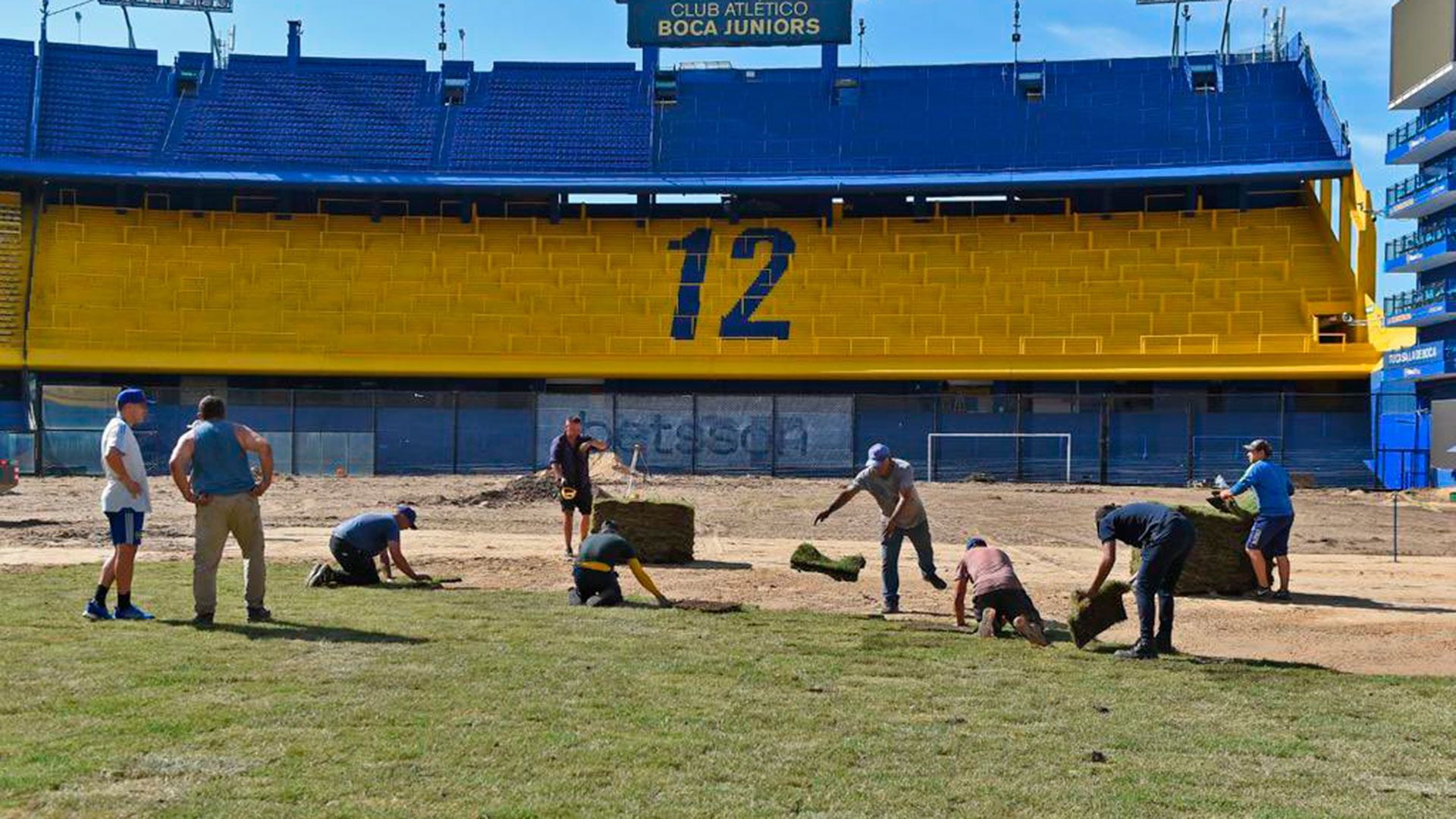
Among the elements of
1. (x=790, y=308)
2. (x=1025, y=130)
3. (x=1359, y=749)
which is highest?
(x=1025, y=130)

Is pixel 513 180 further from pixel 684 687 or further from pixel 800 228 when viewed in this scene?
pixel 684 687

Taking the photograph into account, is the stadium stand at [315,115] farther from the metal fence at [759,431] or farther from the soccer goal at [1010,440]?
the soccer goal at [1010,440]

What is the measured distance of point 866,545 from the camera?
2238cm

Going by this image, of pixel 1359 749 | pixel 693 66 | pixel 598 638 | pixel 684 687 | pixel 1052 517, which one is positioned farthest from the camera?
pixel 693 66

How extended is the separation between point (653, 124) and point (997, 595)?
35.5m

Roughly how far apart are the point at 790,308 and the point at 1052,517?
15.4 metres

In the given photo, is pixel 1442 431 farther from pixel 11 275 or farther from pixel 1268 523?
pixel 11 275

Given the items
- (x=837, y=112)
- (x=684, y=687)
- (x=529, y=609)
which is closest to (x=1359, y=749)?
(x=684, y=687)

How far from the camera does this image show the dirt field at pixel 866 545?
14320mm

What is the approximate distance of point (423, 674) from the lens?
32.0ft

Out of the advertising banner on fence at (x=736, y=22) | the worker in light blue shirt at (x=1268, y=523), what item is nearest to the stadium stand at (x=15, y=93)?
the advertising banner on fence at (x=736, y=22)

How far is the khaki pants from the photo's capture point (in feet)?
38.6

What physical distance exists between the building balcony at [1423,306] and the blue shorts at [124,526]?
35.8 metres

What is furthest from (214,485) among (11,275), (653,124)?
(653,124)
